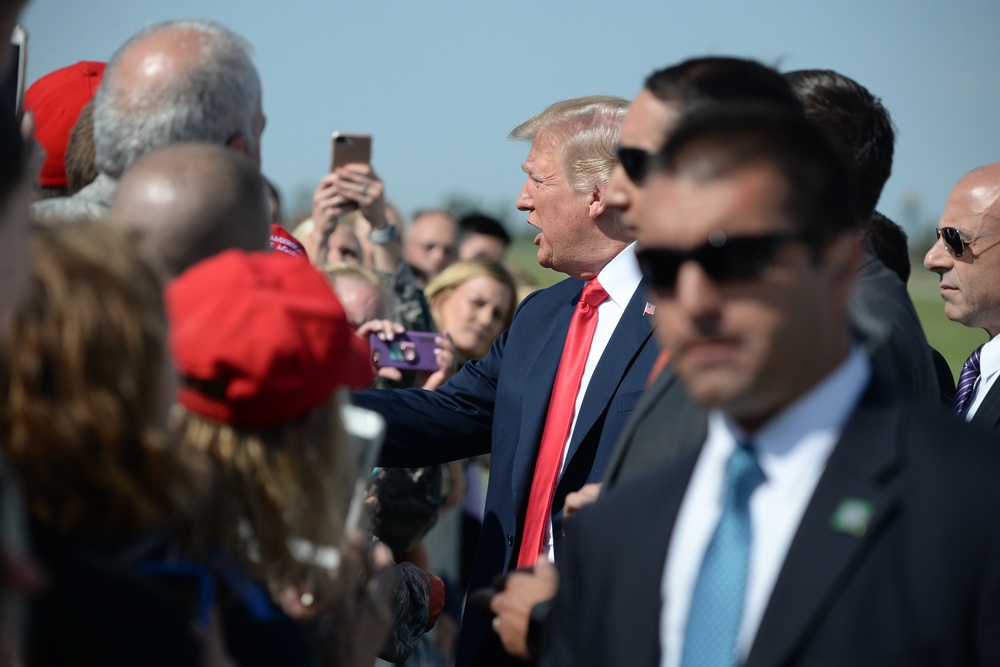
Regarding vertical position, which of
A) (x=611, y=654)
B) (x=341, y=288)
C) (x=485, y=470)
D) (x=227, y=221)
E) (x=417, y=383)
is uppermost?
(x=227, y=221)

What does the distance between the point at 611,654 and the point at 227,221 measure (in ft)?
4.20

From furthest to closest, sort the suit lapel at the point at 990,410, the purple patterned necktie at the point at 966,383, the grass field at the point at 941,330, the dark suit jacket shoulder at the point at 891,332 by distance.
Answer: the grass field at the point at 941,330 < the purple patterned necktie at the point at 966,383 < the suit lapel at the point at 990,410 < the dark suit jacket shoulder at the point at 891,332

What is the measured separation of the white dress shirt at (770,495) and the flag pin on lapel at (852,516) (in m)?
0.07

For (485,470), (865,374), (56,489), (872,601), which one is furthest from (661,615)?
(485,470)

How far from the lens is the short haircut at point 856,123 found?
2.88 m

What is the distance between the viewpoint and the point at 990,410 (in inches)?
171

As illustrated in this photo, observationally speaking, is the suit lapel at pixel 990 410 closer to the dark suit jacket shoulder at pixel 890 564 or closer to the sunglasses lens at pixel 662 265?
the dark suit jacket shoulder at pixel 890 564

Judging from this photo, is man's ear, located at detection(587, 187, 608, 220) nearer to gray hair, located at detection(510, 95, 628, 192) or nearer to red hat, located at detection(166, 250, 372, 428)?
gray hair, located at detection(510, 95, 628, 192)

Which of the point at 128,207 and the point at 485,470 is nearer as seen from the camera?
the point at 128,207

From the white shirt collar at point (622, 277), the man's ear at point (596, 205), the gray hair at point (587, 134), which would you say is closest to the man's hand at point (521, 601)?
the white shirt collar at point (622, 277)

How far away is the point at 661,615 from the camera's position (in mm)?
1949

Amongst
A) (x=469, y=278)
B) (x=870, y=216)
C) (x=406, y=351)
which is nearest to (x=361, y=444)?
(x=870, y=216)

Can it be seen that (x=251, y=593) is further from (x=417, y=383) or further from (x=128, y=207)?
(x=417, y=383)

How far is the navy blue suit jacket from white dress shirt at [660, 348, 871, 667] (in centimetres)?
143
